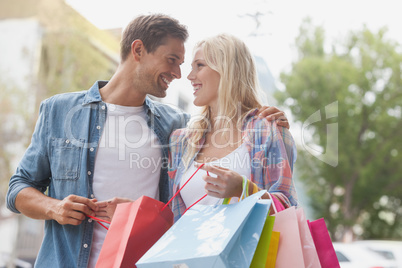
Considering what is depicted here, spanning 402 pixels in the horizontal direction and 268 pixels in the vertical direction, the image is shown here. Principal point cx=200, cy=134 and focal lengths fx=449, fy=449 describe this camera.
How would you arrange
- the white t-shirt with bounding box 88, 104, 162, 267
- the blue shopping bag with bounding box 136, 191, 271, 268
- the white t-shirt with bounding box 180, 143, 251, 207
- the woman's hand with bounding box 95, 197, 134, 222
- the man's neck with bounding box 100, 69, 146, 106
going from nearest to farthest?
1. the blue shopping bag with bounding box 136, 191, 271, 268
2. the woman's hand with bounding box 95, 197, 134, 222
3. the white t-shirt with bounding box 180, 143, 251, 207
4. the white t-shirt with bounding box 88, 104, 162, 267
5. the man's neck with bounding box 100, 69, 146, 106

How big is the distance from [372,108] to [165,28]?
483 inches

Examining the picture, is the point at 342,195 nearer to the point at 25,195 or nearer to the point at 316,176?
the point at 316,176

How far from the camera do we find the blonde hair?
1.77 m

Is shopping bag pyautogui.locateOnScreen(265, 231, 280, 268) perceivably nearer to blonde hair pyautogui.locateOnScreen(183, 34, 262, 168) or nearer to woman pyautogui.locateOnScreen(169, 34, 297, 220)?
woman pyautogui.locateOnScreen(169, 34, 297, 220)

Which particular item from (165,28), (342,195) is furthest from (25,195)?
(342,195)

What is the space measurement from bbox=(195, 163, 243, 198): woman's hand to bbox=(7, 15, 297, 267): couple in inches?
10.1

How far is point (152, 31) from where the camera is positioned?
204 centimetres

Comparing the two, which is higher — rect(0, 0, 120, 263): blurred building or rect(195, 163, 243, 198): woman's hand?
rect(0, 0, 120, 263): blurred building

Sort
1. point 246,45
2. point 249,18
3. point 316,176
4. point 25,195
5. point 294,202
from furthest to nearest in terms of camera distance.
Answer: point 316,176, point 249,18, point 246,45, point 25,195, point 294,202

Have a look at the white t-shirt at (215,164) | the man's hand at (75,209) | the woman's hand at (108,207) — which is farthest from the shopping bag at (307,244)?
the man's hand at (75,209)

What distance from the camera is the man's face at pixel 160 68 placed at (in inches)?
79.0

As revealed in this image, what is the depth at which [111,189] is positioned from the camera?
5.62 feet

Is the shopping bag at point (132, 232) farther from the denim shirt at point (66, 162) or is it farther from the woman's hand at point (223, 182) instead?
the denim shirt at point (66, 162)

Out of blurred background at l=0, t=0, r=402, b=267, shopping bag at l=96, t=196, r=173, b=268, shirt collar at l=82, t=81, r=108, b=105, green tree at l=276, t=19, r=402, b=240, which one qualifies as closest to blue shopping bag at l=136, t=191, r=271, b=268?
shopping bag at l=96, t=196, r=173, b=268
